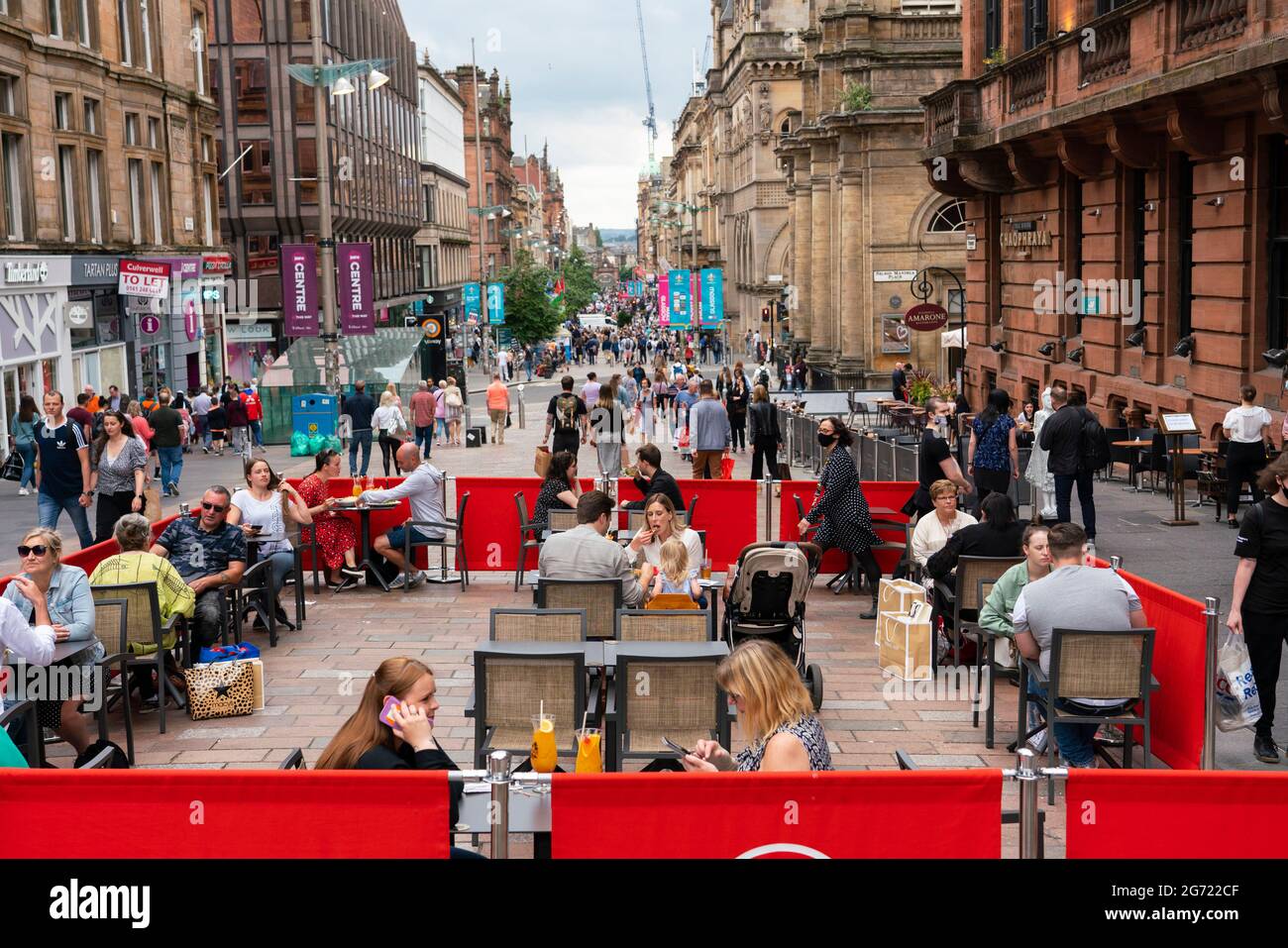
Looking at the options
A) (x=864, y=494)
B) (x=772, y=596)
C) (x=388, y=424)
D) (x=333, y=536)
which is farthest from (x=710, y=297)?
(x=772, y=596)

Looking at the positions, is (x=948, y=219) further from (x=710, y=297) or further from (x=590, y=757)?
(x=590, y=757)

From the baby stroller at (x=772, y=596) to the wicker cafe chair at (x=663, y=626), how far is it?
1082mm

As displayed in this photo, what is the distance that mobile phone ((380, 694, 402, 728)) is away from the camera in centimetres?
595

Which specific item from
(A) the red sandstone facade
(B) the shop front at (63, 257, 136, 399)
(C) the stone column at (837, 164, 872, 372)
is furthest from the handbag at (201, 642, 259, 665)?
(C) the stone column at (837, 164, 872, 372)

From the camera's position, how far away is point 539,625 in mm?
8898

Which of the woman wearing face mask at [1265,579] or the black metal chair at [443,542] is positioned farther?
the black metal chair at [443,542]

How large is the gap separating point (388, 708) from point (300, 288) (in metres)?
29.5

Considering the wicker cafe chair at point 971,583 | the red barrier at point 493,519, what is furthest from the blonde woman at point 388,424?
the wicker cafe chair at point 971,583

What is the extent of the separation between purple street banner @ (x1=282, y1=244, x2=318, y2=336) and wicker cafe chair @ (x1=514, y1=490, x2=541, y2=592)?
1944cm

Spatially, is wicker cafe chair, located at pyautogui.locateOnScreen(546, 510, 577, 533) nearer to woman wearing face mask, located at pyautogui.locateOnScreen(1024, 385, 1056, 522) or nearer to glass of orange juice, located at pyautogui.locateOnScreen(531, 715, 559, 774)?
woman wearing face mask, located at pyautogui.locateOnScreen(1024, 385, 1056, 522)

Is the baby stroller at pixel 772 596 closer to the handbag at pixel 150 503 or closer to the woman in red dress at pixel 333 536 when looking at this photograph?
the woman in red dress at pixel 333 536

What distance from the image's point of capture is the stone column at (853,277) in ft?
160
